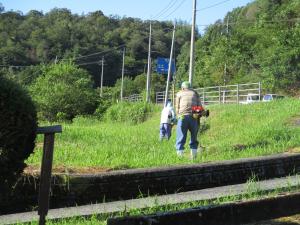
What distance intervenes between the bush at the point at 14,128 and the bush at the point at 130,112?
3447 centimetres

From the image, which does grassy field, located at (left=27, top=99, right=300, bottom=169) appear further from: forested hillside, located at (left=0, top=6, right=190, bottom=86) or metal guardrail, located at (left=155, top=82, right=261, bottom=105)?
forested hillside, located at (left=0, top=6, right=190, bottom=86)

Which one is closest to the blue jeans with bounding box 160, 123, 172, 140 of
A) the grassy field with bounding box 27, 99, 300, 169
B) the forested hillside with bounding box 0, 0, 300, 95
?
the grassy field with bounding box 27, 99, 300, 169

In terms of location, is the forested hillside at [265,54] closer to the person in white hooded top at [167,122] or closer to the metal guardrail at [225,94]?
the metal guardrail at [225,94]

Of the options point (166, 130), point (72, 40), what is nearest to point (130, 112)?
point (166, 130)

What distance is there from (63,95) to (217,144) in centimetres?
4299

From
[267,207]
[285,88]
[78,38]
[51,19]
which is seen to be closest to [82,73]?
[285,88]

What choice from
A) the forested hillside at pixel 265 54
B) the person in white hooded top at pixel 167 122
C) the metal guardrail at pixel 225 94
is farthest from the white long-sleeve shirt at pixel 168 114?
the forested hillside at pixel 265 54

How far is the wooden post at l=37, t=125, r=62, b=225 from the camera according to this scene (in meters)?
4.23

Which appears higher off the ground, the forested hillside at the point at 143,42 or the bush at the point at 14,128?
the forested hillside at the point at 143,42

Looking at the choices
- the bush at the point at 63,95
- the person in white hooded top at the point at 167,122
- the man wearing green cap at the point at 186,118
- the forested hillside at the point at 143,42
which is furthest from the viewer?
the forested hillside at the point at 143,42

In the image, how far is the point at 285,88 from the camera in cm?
3972

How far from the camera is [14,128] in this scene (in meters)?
4.29

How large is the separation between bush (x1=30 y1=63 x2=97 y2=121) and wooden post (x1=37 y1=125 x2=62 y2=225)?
161ft

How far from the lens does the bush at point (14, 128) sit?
14.0ft
